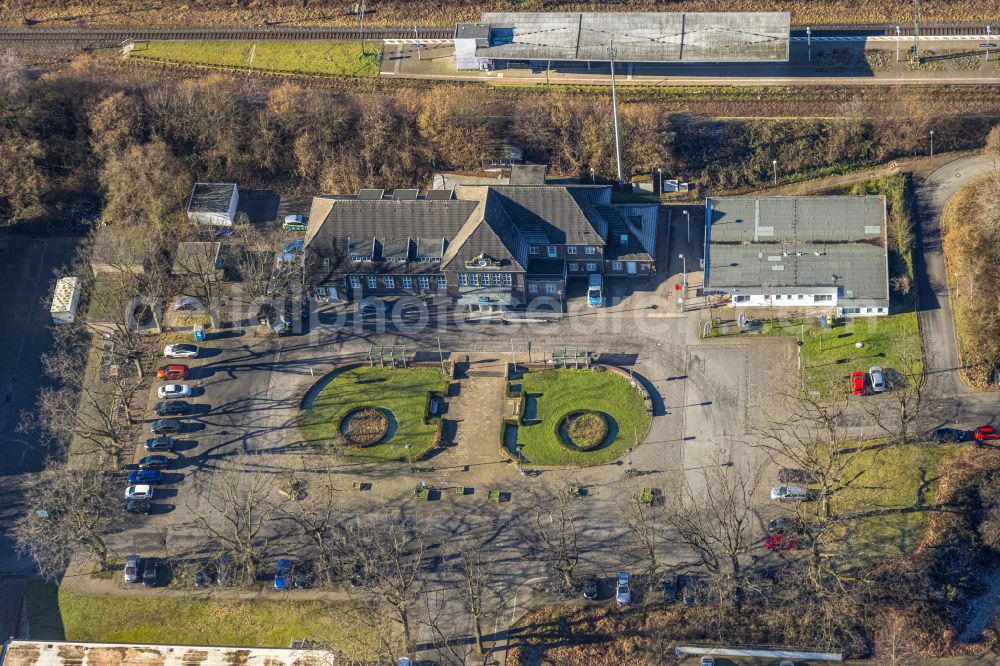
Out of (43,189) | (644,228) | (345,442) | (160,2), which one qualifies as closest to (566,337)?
(644,228)

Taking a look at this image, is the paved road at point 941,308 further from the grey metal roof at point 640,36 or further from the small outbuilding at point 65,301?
the small outbuilding at point 65,301

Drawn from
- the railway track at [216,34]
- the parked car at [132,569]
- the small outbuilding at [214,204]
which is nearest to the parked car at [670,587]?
the parked car at [132,569]

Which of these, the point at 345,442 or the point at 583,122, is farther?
the point at 583,122

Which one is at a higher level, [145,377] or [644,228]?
[644,228]

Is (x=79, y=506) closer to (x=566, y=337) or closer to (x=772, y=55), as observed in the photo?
(x=566, y=337)

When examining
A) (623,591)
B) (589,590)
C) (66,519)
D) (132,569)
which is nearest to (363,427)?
(132,569)
